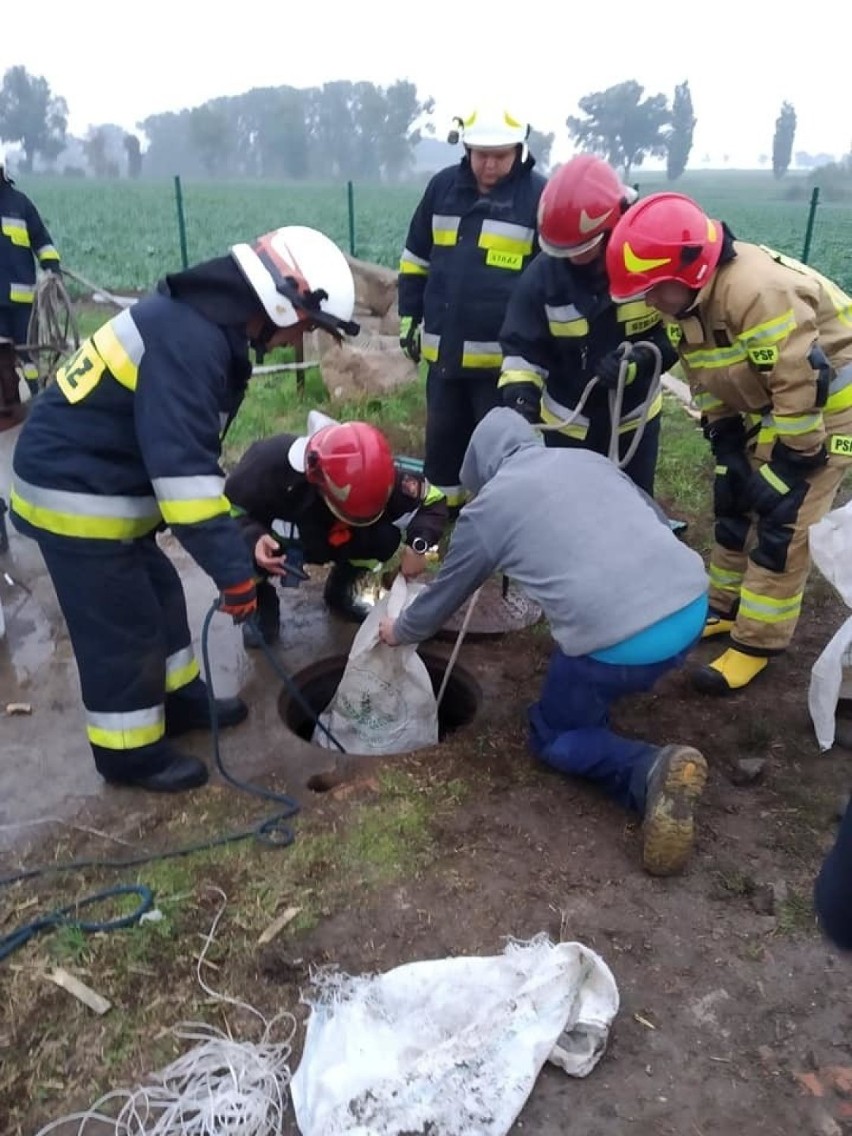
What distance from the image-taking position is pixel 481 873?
3.00m

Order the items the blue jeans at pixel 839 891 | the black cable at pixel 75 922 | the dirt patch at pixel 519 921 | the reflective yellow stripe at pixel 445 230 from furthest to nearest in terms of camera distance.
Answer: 1. the reflective yellow stripe at pixel 445 230
2. the black cable at pixel 75 922
3. the dirt patch at pixel 519 921
4. the blue jeans at pixel 839 891

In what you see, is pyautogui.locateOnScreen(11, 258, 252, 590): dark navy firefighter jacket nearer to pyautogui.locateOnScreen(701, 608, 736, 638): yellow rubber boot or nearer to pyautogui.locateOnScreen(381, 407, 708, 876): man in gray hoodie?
pyautogui.locateOnScreen(381, 407, 708, 876): man in gray hoodie

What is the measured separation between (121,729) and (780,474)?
2.66 metres

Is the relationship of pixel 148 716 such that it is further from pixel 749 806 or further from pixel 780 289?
pixel 780 289

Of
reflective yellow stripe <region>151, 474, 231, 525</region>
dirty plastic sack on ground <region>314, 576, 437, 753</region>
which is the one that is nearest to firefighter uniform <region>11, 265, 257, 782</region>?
reflective yellow stripe <region>151, 474, 231, 525</region>

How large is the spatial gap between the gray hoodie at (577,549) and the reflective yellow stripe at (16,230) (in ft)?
15.3

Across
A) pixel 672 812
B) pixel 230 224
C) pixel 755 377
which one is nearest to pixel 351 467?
pixel 755 377

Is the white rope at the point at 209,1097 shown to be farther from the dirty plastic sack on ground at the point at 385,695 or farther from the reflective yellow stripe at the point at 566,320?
the reflective yellow stripe at the point at 566,320

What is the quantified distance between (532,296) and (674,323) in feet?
2.29

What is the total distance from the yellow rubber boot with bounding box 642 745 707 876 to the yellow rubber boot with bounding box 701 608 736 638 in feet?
5.18

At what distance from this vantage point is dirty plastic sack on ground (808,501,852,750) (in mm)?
3285

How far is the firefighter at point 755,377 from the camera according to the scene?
136 inches

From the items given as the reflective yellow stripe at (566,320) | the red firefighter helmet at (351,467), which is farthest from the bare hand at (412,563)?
the reflective yellow stripe at (566,320)

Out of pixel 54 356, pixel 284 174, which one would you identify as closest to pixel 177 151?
pixel 284 174
